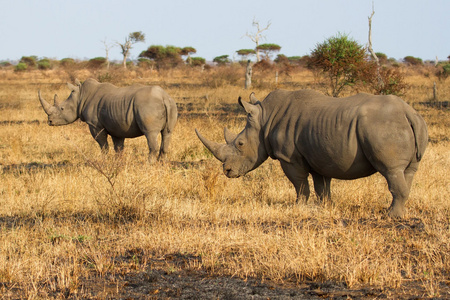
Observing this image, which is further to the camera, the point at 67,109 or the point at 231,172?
the point at 67,109

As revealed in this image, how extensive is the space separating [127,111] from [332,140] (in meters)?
5.10

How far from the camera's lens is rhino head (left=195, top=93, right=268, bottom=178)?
786 centimetres

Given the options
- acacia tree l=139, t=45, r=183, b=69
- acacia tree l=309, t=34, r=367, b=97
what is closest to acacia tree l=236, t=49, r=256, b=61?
acacia tree l=139, t=45, r=183, b=69

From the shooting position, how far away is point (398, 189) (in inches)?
264

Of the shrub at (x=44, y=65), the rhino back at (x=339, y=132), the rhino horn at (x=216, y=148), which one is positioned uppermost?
the shrub at (x=44, y=65)

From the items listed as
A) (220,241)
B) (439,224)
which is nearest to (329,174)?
(439,224)

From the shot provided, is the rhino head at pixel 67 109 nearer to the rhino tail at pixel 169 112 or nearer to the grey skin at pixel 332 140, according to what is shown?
the rhino tail at pixel 169 112

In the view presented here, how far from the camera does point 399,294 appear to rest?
14.7 ft

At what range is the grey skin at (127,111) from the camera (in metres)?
10.7

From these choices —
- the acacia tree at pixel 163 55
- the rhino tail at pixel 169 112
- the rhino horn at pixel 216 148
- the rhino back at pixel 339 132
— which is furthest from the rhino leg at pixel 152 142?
the acacia tree at pixel 163 55

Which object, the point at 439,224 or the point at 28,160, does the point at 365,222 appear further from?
the point at 28,160

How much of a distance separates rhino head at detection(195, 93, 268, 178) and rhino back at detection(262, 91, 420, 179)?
0.54ft

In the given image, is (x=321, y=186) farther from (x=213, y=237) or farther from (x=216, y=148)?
(x=213, y=237)

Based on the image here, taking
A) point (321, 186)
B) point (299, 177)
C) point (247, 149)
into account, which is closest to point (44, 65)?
point (247, 149)
